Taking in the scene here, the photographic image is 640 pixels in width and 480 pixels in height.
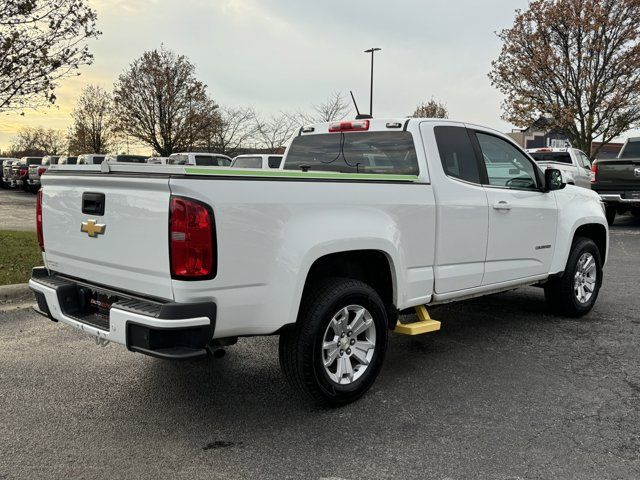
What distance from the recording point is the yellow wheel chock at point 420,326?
4087 millimetres

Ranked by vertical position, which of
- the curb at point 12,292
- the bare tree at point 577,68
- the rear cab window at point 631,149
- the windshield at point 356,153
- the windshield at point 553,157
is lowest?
the curb at point 12,292

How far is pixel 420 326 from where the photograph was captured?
4.13 m

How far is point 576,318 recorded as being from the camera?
232 inches

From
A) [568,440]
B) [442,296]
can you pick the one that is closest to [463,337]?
[442,296]

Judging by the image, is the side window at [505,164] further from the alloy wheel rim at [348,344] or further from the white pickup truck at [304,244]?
the alloy wheel rim at [348,344]

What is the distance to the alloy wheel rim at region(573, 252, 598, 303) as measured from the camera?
19.2 ft

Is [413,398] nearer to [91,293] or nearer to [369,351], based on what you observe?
[369,351]

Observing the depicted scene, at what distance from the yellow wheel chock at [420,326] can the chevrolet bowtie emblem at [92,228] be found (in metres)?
2.11

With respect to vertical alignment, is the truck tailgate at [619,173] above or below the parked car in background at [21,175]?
above

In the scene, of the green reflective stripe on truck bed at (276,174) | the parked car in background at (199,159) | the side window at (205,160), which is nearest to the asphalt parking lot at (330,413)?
the green reflective stripe on truck bed at (276,174)

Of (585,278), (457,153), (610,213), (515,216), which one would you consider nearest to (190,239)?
(457,153)

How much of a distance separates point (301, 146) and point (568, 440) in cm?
313

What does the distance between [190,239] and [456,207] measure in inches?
86.8

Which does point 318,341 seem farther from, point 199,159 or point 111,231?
point 199,159
